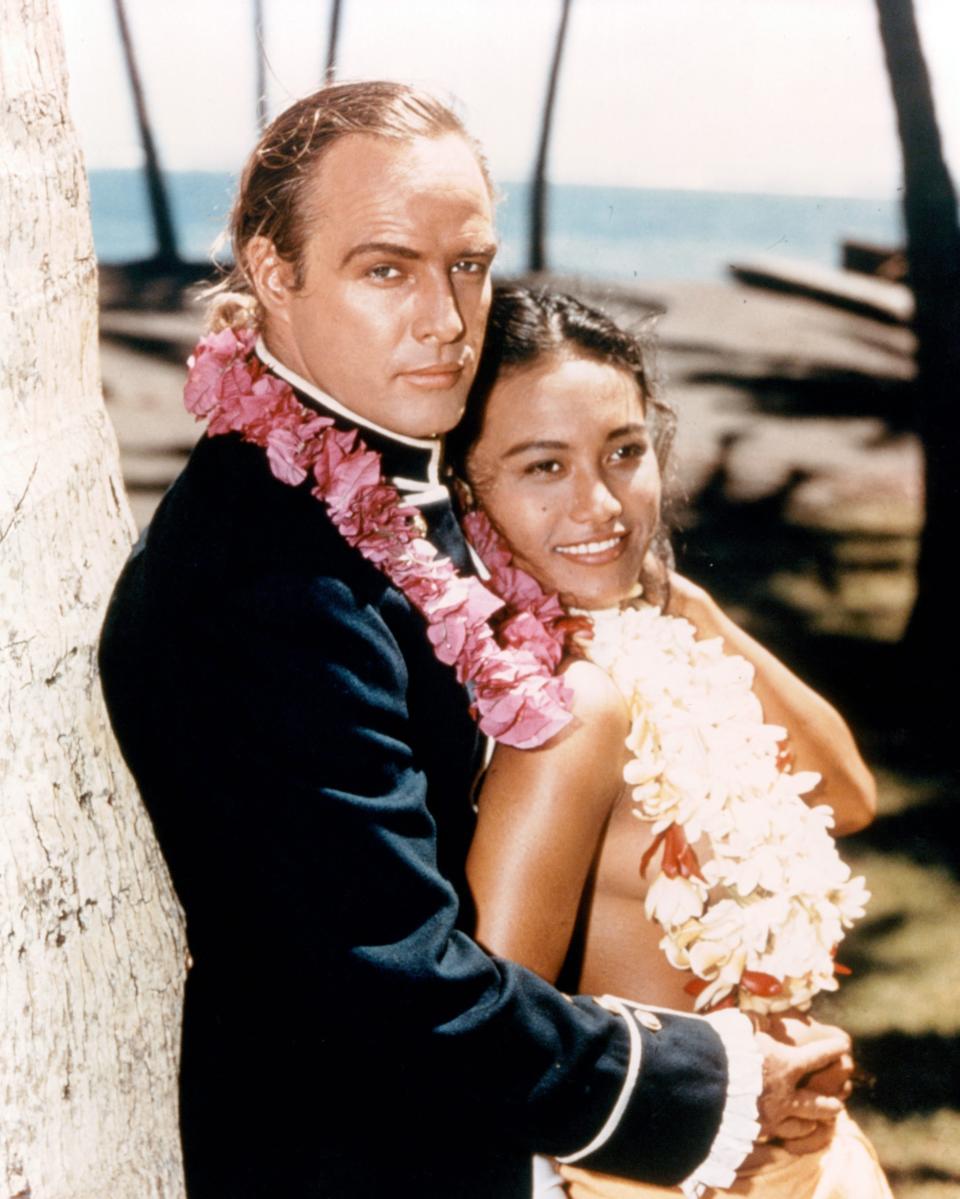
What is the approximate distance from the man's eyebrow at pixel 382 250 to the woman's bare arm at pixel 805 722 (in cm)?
101

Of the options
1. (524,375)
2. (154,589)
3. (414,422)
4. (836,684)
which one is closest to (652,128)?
(836,684)

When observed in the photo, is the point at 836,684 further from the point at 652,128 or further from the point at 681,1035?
the point at 681,1035

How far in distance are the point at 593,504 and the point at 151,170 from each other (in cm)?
296

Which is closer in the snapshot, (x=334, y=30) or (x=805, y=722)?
(x=805, y=722)

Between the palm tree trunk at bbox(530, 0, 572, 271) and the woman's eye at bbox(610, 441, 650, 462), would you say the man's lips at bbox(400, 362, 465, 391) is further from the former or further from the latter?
the palm tree trunk at bbox(530, 0, 572, 271)

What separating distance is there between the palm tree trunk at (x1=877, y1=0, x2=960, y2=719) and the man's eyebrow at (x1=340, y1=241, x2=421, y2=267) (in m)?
2.80

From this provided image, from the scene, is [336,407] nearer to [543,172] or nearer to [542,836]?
[542,836]

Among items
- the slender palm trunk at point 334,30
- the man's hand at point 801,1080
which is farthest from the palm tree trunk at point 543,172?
the man's hand at point 801,1080

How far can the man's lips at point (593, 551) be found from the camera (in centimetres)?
198

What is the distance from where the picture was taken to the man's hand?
5.37 ft

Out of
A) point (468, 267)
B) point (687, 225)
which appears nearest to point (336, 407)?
point (468, 267)

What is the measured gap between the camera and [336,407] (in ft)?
5.08

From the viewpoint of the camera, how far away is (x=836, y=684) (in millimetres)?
4312

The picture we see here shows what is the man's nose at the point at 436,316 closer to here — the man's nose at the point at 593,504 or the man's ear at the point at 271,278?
the man's ear at the point at 271,278
